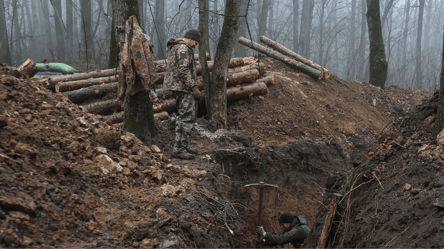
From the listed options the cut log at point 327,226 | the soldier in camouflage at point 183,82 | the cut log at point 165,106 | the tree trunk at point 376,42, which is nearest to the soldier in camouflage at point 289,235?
the cut log at point 327,226

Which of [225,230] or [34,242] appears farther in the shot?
[225,230]

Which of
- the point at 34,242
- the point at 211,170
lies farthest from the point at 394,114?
the point at 34,242

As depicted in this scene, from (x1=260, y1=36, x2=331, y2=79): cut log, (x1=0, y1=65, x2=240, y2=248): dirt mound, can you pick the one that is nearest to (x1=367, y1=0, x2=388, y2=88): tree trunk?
(x1=260, y1=36, x2=331, y2=79): cut log

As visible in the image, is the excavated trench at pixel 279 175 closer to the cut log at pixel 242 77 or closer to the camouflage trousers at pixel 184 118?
the camouflage trousers at pixel 184 118

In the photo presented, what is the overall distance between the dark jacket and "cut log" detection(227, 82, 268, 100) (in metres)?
3.60

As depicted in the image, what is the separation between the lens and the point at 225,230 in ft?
12.7

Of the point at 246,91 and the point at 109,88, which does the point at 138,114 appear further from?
the point at 246,91

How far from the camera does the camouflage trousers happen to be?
5.37 meters

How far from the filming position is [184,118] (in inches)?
213

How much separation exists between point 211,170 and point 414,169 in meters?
2.83

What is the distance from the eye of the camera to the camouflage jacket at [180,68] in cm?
516

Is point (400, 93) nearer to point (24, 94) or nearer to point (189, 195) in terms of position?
point (189, 195)

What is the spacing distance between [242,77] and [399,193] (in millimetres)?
5466

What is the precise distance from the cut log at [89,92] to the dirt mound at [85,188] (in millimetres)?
2250
